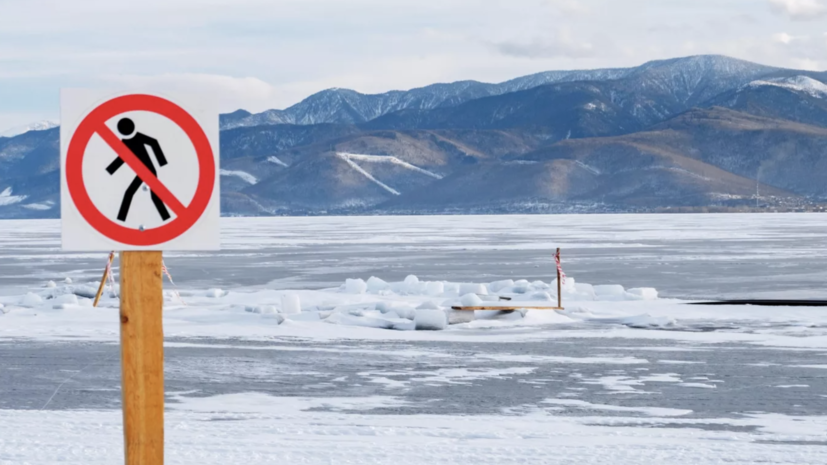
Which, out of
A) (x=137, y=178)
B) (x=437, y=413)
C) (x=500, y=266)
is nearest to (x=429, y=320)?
(x=437, y=413)

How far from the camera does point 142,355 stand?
13.5ft

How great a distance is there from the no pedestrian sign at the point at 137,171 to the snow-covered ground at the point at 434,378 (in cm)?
395

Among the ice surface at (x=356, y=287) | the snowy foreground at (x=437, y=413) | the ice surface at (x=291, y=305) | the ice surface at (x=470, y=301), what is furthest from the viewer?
the ice surface at (x=356, y=287)

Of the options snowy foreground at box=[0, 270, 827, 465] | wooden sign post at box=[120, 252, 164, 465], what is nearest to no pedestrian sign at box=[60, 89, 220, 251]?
wooden sign post at box=[120, 252, 164, 465]

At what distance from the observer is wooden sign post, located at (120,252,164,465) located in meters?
4.05

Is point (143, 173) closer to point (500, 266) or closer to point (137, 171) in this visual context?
point (137, 171)

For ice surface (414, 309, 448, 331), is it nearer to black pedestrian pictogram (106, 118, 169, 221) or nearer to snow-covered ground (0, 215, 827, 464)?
snow-covered ground (0, 215, 827, 464)

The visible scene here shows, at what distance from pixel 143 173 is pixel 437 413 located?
665 centimetres

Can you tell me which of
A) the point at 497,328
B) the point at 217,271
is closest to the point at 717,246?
the point at 217,271

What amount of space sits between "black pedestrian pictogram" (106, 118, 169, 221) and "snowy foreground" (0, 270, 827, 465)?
13.0 ft

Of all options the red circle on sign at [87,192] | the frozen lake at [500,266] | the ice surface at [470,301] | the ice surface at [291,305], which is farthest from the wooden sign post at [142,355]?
the frozen lake at [500,266]

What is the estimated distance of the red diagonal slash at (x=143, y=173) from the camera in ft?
13.0

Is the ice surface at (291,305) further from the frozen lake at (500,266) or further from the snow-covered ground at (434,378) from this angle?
the frozen lake at (500,266)

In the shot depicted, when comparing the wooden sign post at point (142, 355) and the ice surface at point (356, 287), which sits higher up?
the wooden sign post at point (142, 355)
